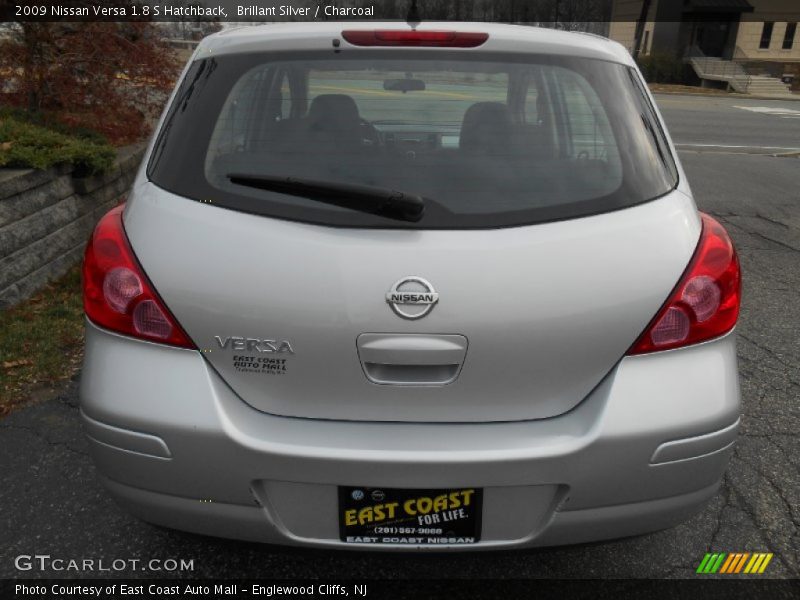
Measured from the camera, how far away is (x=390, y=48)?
1905mm

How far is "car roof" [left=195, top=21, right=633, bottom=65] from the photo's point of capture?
1912mm

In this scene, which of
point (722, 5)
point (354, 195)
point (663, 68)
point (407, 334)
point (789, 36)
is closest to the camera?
point (407, 334)

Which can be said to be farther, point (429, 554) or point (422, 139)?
point (422, 139)

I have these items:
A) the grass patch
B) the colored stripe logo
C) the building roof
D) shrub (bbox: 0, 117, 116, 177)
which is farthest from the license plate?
the building roof

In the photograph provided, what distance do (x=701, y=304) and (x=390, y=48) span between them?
109 centimetres

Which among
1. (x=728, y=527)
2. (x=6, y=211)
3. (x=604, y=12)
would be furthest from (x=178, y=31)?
(x=604, y=12)

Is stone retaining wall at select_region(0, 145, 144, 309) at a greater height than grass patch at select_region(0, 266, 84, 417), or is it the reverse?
stone retaining wall at select_region(0, 145, 144, 309)

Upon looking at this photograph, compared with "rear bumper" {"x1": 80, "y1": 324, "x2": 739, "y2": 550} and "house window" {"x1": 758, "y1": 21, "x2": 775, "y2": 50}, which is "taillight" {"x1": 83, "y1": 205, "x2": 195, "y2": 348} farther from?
"house window" {"x1": 758, "y1": 21, "x2": 775, "y2": 50}

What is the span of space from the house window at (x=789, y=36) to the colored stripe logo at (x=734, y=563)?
55891 mm

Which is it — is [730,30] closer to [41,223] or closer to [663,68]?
[663,68]

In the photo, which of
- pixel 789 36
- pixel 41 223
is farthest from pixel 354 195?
pixel 789 36

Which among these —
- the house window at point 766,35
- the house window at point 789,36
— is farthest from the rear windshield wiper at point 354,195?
the house window at point 789,36

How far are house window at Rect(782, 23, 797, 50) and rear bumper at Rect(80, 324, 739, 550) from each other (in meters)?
56.4

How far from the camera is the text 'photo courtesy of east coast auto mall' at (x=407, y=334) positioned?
166cm
